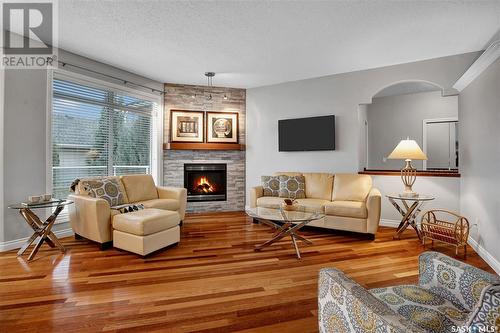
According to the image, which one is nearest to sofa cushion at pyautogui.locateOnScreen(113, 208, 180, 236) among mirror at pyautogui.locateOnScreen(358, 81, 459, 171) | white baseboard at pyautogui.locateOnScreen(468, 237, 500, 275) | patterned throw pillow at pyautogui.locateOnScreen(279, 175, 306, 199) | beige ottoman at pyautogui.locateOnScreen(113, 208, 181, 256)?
beige ottoman at pyautogui.locateOnScreen(113, 208, 181, 256)

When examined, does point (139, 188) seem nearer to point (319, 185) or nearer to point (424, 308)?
point (319, 185)

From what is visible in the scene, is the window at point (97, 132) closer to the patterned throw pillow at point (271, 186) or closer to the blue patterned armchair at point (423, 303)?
the patterned throw pillow at point (271, 186)

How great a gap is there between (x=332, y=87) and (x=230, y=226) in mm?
3113

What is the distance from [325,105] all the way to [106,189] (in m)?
3.93

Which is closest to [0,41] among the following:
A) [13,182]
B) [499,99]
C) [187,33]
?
[13,182]

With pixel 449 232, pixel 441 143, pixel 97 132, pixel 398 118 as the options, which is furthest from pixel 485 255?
pixel 97 132

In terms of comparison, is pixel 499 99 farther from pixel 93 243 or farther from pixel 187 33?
pixel 93 243

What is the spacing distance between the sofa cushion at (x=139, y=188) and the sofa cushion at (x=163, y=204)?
156 mm

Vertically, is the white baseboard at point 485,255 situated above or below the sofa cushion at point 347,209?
below

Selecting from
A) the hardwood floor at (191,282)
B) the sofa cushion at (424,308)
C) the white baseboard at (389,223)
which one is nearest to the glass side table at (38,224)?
the hardwood floor at (191,282)

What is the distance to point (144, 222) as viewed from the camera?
2.80m

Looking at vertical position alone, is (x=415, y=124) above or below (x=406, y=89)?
below

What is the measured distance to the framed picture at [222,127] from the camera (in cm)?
525

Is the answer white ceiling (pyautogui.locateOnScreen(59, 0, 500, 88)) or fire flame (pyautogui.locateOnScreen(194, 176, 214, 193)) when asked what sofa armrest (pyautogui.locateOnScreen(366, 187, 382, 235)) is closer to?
white ceiling (pyautogui.locateOnScreen(59, 0, 500, 88))
